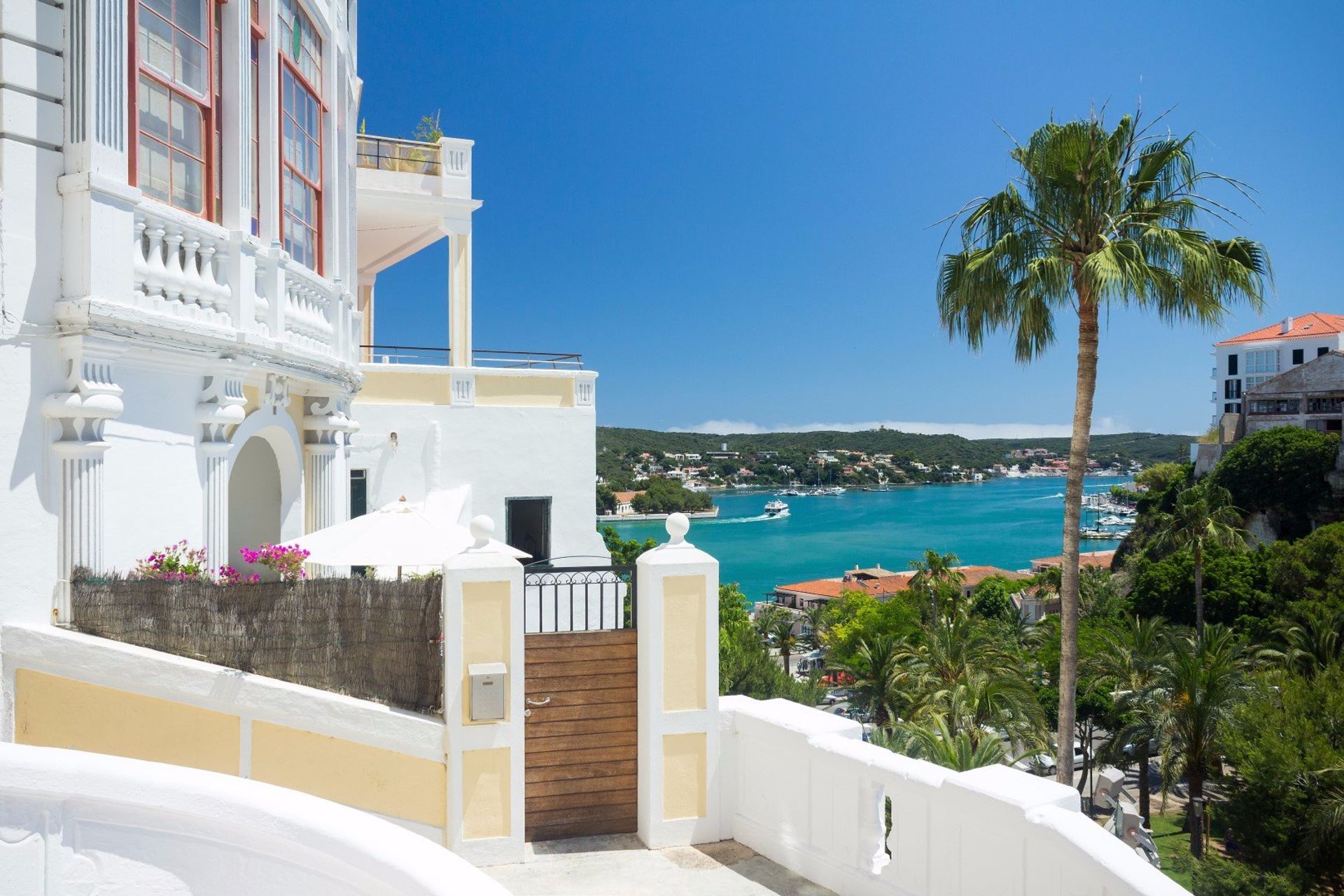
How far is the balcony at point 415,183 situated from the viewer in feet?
56.6

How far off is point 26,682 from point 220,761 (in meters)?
1.62

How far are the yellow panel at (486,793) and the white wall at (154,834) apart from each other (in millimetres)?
3662

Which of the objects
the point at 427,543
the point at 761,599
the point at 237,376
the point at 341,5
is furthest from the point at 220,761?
the point at 761,599

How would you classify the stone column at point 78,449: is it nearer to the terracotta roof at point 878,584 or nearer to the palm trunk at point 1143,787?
the palm trunk at point 1143,787

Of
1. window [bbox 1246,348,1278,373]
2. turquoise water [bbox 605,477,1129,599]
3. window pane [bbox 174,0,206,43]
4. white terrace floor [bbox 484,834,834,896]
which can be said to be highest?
window [bbox 1246,348,1278,373]

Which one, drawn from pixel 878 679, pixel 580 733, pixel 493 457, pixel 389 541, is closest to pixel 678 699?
pixel 580 733

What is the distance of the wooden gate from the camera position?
21.6 ft

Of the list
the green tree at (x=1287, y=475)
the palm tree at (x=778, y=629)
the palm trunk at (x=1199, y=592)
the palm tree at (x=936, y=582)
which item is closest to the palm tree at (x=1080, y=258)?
the palm trunk at (x=1199, y=592)

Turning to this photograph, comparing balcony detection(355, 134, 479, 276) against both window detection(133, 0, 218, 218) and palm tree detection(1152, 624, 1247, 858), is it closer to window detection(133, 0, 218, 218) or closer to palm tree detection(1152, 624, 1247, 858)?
window detection(133, 0, 218, 218)

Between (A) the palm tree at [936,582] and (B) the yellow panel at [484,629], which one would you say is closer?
(B) the yellow panel at [484,629]

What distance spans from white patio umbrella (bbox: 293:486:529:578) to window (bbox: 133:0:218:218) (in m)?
3.36

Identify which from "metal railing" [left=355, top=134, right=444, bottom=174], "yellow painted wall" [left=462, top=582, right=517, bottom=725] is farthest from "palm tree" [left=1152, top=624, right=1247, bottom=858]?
"yellow painted wall" [left=462, top=582, right=517, bottom=725]

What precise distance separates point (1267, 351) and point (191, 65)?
105568mm

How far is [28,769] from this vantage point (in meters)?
2.64
